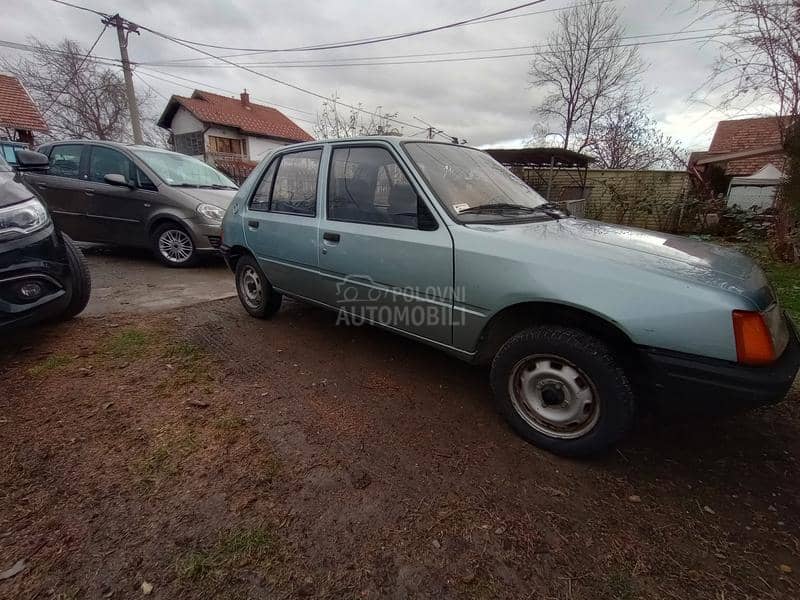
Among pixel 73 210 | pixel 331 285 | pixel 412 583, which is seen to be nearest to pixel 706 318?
pixel 412 583

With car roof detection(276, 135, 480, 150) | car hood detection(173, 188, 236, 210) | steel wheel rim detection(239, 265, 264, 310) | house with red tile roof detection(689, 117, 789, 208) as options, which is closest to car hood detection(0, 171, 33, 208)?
steel wheel rim detection(239, 265, 264, 310)

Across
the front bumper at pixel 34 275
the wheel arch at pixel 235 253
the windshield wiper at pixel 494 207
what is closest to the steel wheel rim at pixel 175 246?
the wheel arch at pixel 235 253

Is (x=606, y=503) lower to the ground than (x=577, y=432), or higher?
lower

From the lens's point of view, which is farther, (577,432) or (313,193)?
(313,193)

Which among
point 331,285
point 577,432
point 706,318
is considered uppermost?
point 706,318

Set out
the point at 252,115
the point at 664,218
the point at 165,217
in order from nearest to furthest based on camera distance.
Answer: the point at 165,217
the point at 664,218
the point at 252,115

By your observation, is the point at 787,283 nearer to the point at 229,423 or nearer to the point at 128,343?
the point at 229,423

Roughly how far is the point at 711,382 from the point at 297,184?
9.66 ft

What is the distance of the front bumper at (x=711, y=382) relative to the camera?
1534 millimetres

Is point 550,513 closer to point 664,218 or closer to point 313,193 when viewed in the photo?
point 313,193

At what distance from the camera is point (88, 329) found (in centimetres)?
341

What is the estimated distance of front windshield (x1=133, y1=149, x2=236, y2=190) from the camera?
5.73 m

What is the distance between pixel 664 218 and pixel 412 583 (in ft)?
40.2

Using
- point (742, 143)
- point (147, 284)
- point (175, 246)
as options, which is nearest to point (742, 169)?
point (742, 143)
